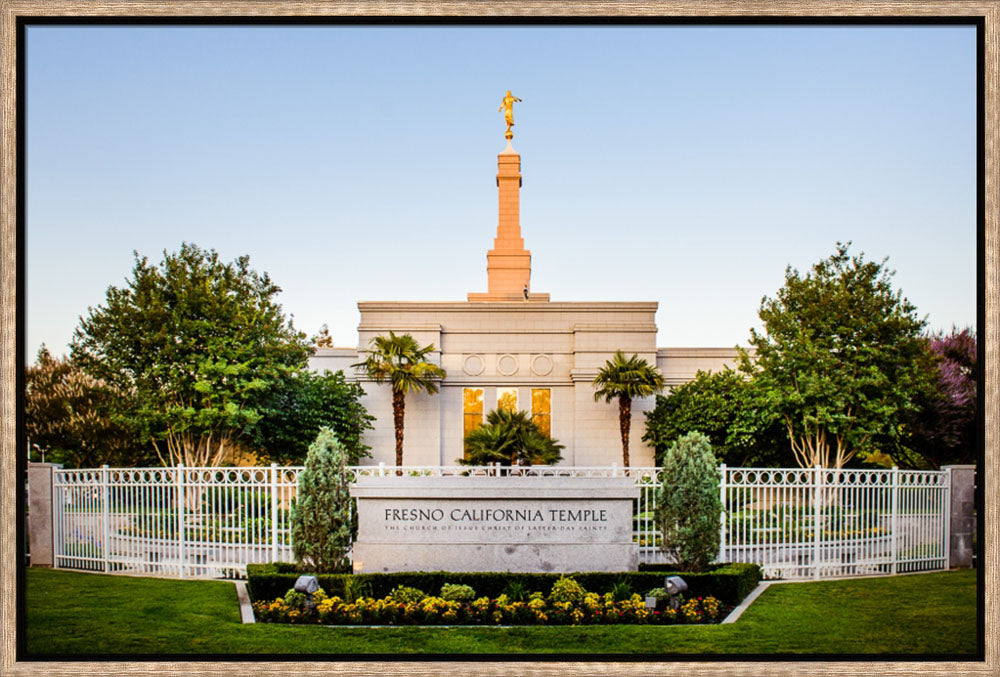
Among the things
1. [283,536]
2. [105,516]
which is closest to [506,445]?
[283,536]

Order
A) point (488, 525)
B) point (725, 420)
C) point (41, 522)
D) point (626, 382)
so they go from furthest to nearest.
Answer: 1. point (626, 382)
2. point (725, 420)
3. point (41, 522)
4. point (488, 525)

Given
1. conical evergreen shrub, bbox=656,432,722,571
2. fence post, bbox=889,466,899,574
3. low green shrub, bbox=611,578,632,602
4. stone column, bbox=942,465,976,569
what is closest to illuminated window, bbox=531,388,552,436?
fence post, bbox=889,466,899,574

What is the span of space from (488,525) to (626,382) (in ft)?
43.7

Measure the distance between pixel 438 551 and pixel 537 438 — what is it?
11342 millimetres

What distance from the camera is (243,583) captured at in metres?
11.9

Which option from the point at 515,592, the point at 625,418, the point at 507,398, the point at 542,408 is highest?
the point at 507,398

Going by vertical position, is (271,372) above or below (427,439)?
above

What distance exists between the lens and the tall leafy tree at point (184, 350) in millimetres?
19047

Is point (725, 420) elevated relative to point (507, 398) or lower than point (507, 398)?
lower

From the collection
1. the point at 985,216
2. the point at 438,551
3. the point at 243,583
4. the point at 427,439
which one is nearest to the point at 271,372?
the point at 427,439

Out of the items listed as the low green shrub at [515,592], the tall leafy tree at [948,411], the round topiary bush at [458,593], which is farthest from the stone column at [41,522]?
the tall leafy tree at [948,411]

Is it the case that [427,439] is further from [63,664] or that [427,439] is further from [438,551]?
[63,664]

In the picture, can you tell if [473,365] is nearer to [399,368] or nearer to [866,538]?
[399,368]

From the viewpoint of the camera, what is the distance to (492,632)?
8.98 metres
